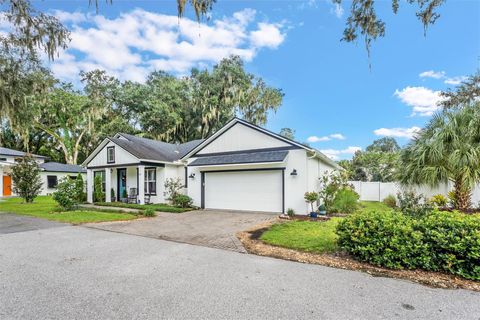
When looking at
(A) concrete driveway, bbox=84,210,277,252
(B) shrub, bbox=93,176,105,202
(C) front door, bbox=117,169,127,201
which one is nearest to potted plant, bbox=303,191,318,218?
(A) concrete driveway, bbox=84,210,277,252

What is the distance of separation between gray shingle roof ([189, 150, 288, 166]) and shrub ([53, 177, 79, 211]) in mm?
5853

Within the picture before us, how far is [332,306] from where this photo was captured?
3221 millimetres

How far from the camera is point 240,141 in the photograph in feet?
42.5

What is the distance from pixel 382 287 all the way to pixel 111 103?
31784 millimetres

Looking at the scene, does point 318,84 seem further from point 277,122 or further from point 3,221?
point 3,221

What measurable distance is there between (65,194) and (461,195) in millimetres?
16367

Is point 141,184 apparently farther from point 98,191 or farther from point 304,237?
point 304,237

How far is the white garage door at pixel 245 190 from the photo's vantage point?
1146cm

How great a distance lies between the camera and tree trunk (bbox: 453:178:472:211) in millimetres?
8432

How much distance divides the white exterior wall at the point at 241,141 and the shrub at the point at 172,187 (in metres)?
2.65

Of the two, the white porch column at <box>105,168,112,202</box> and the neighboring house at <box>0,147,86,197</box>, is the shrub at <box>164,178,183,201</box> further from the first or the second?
the neighboring house at <box>0,147,86,197</box>

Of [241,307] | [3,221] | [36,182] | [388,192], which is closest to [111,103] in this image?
[36,182]

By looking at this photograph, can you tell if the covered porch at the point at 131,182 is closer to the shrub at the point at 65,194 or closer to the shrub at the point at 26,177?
the shrub at the point at 26,177

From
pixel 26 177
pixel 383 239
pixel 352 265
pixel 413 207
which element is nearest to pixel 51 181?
pixel 26 177
